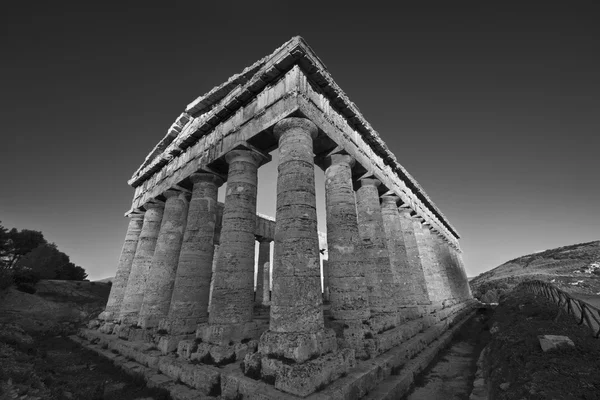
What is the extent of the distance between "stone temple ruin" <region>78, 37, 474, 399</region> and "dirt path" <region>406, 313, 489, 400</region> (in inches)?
17.8

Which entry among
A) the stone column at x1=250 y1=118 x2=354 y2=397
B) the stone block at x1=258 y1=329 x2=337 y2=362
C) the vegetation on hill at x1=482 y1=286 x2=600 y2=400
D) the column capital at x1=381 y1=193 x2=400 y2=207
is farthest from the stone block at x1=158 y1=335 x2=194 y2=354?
the column capital at x1=381 y1=193 x2=400 y2=207

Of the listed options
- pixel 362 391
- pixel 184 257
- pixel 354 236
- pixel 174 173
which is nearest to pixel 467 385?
pixel 362 391

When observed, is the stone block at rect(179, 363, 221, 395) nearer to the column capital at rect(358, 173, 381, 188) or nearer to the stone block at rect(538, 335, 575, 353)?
the stone block at rect(538, 335, 575, 353)

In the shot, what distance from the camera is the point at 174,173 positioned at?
12656mm

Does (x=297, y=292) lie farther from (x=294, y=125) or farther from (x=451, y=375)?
(x=451, y=375)

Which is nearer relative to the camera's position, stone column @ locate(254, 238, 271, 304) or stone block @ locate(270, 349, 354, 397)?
stone block @ locate(270, 349, 354, 397)

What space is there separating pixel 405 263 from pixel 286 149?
9.46 metres

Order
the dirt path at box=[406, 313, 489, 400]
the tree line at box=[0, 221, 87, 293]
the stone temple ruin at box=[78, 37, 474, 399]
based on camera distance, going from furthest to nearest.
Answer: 1. the tree line at box=[0, 221, 87, 293]
2. the dirt path at box=[406, 313, 489, 400]
3. the stone temple ruin at box=[78, 37, 474, 399]

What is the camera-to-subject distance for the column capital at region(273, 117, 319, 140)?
7680mm

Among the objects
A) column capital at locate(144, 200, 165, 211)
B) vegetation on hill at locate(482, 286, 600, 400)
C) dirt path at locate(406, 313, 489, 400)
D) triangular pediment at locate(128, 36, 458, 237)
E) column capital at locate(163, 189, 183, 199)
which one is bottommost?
dirt path at locate(406, 313, 489, 400)

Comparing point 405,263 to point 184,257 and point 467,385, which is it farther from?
point 184,257

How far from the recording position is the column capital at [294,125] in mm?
7680

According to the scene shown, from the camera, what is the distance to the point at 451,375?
7.25 metres

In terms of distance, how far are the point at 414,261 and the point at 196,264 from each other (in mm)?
11671
